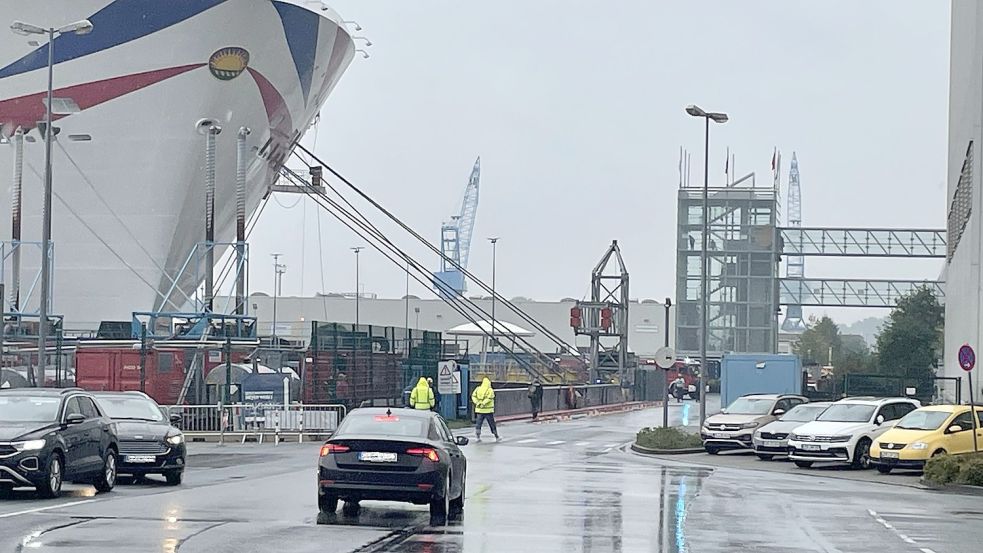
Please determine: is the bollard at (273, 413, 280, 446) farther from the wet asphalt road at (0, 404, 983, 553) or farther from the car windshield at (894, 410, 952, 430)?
the car windshield at (894, 410, 952, 430)

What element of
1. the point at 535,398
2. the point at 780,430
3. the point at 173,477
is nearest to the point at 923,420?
the point at 780,430

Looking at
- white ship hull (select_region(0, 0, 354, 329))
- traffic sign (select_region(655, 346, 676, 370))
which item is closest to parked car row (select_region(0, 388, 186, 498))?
traffic sign (select_region(655, 346, 676, 370))

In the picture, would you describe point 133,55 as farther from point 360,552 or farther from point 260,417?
point 360,552

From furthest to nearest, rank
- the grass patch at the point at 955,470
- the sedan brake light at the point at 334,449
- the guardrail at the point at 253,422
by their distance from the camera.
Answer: the guardrail at the point at 253,422 → the grass patch at the point at 955,470 → the sedan brake light at the point at 334,449

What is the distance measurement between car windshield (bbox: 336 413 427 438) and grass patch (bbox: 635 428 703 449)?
60.1ft

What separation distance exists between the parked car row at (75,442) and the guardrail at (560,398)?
27.9 metres

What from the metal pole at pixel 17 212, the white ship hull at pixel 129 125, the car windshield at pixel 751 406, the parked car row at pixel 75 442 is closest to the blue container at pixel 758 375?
the car windshield at pixel 751 406

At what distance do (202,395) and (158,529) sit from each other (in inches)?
929

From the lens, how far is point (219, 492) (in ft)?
66.6

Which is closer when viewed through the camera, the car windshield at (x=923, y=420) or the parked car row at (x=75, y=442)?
the parked car row at (x=75, y=442)

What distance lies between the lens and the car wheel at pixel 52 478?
18.2 metres

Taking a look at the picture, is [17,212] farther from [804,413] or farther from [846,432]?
[846,432]

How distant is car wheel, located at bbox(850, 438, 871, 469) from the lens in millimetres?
30406

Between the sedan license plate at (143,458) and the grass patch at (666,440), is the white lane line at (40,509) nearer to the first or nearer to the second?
the sedan license plate at (143,458)
